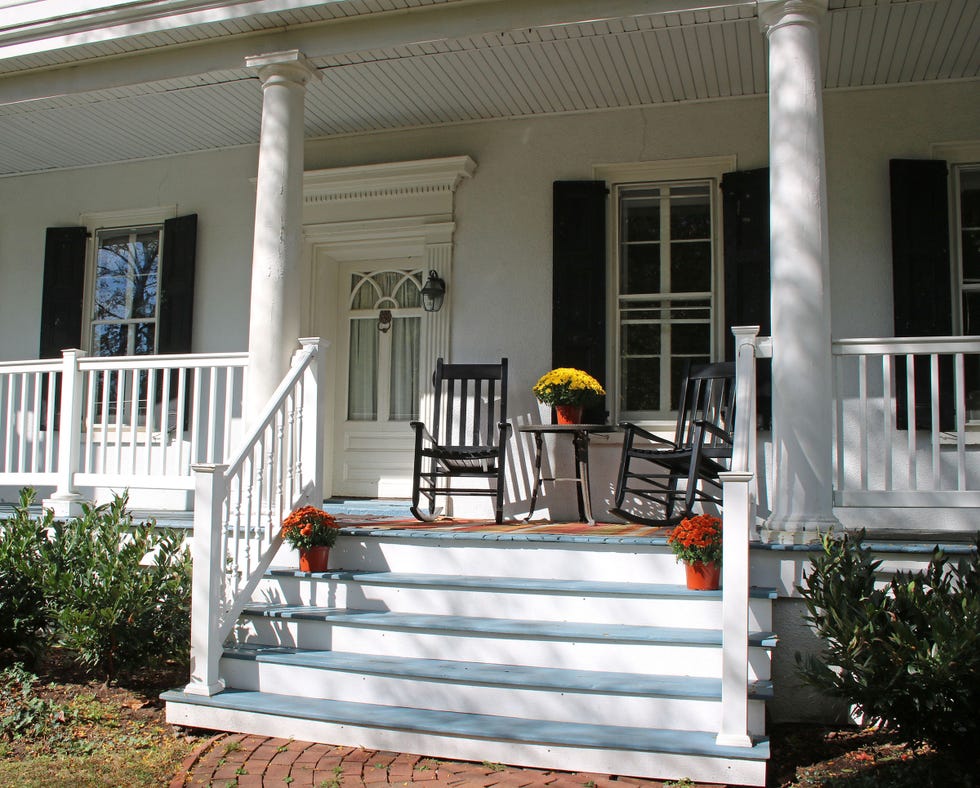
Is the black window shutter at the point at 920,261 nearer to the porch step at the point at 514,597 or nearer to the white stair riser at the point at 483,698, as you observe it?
the porch step at the point at 514,597

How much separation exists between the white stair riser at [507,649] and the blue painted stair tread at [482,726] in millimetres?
312

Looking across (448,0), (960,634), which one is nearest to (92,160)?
(448,0)

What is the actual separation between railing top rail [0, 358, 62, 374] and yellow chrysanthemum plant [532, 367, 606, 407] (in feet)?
10.0

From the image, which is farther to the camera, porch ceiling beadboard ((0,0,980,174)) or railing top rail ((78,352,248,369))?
railing top rail ((78,352,248,369))

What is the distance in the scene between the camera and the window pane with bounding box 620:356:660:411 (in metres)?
6.03

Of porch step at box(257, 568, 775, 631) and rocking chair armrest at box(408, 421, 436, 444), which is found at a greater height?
rocking chair armrest at box(408, 421, 436, 444)

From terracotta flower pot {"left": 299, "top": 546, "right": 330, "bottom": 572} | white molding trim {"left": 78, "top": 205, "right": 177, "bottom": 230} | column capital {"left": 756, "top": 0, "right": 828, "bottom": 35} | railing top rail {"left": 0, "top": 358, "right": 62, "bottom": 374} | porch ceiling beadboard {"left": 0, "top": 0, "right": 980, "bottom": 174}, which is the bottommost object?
terracotta flower pot {"left": 299, "top": 546, "right": 330, "bottom": 572}

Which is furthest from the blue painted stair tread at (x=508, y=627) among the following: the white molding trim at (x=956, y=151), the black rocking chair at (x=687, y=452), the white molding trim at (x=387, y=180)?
the white molding trim at (x=956, y=151)

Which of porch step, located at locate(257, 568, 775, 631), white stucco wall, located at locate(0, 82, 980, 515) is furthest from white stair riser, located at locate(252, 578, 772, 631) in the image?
white stucco wall, located at locate(0, 82, 980, 515)

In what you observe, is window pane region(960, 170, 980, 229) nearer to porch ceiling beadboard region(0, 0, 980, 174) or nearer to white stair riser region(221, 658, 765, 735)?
porch ceiling beadboard region(0, 0, 980, 174)

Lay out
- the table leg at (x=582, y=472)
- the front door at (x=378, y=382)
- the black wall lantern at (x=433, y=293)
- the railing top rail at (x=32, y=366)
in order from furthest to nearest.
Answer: the front door at (x=378, y=382) < the black wall lantern at (x=433, y=293) < the railing top rail at (x=32, y=366) < the table leg at (x=582, y=472)

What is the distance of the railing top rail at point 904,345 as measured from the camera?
4.18m

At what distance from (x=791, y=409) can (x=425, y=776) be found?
7.30ft

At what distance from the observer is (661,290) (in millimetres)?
6090
